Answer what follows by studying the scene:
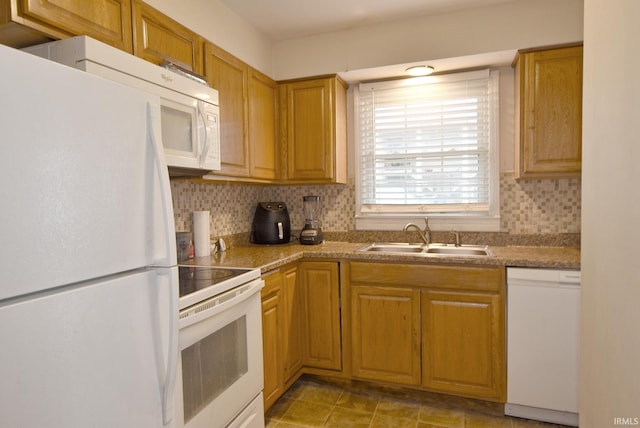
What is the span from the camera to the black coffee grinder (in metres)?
2.88

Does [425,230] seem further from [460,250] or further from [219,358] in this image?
[219,358]

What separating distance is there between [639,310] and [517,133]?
1901 mm

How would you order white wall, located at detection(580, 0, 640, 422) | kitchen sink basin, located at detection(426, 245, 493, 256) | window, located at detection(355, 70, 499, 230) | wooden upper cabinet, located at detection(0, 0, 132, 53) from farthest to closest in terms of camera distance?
window, located at detection(355, 70, 499, 230)
kitchen sink basin, located at detection(426, 245, 493, 256)
wooden upper cabinet, located at detection(0, 0, 132, 53)
white wall, located at detection(580, 0, 640, 422)

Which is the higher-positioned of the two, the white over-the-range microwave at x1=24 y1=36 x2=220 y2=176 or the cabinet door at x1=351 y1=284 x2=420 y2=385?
the white over-the-range microwave at x1=24 y1=36 x2=220 y2=176

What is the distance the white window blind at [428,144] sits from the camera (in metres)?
2.77

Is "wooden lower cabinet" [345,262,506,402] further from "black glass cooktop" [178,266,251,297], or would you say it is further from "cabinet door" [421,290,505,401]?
"black glass cooktop" [178,266,251,297]

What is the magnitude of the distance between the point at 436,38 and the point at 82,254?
8.14ft

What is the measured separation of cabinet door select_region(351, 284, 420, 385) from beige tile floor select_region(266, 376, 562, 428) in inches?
5.4

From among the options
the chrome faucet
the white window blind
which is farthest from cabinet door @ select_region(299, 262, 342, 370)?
the white window blind

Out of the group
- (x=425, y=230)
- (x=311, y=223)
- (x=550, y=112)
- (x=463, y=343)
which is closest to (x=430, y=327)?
(x=463, y=343)

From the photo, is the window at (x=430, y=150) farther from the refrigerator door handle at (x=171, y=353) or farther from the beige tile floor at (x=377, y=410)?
the refrigerator door handle at (x=171, y=353)

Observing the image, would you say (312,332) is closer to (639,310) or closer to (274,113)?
(274,113)

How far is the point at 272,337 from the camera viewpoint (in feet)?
7.25

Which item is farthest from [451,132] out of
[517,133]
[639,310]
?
[639,310]
